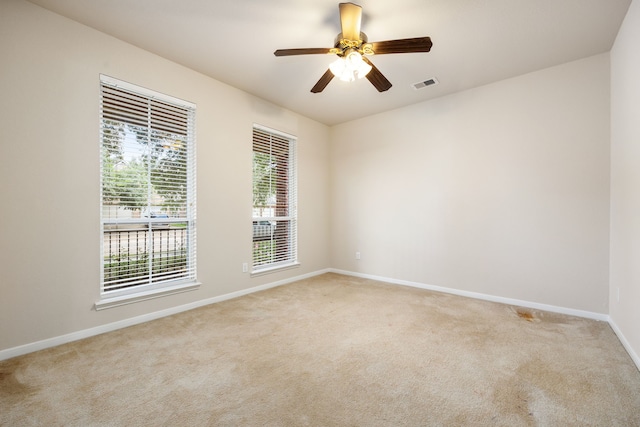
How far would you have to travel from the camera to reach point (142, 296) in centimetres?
284

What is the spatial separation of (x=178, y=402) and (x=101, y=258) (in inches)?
66.6

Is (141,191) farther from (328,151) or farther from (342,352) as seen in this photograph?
(328,151)

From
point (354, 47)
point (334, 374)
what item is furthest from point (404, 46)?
point (334, 374)

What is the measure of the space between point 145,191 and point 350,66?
2.37 meters

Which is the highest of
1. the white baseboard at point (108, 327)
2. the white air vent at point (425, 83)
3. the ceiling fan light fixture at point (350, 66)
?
the white air vent at point (425, 83)

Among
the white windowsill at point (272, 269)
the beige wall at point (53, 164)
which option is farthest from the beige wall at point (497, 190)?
the beige wall at point (53, 164)

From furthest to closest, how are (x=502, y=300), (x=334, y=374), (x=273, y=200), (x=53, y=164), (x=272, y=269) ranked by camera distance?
(x=273, y=200) → (x=272, y=269) → (x=502, y=300) → (x=53, y=164) → (x=334, y=374)

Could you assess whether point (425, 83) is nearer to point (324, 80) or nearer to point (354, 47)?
point (324, 80)

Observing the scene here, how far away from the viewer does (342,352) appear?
2242 mm

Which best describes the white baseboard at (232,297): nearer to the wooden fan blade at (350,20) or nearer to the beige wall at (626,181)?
the beige wall at (626,181)

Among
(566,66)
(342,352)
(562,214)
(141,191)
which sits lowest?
(342,352)

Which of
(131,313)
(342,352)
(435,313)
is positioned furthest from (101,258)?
(435,313)

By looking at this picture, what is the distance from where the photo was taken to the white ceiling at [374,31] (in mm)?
2256

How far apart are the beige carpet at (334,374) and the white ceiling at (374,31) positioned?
2.74 m
